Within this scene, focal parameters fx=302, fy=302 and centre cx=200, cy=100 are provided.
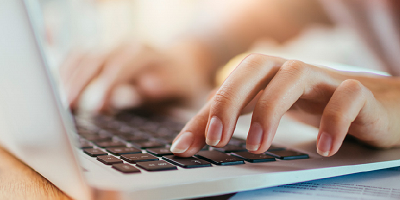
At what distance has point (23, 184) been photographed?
30 cm

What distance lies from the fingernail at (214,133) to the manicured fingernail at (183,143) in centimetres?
3

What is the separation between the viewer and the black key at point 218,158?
1.08 ft

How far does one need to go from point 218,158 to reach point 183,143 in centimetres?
4

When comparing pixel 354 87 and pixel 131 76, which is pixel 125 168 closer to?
pixel 354 87

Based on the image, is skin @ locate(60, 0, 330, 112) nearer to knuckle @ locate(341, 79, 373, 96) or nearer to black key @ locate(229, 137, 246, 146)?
black key @ locate(229, 137, 246, 146)

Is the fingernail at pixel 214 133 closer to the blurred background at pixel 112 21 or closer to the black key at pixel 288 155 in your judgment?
the black key at pixel 288 155

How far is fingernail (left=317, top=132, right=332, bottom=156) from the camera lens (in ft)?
1.10

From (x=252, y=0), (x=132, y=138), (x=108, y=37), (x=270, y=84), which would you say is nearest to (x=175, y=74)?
(x=252, y=0)

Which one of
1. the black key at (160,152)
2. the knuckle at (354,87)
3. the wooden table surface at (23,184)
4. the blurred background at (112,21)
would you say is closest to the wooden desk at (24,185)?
the wooden table surface at (23,184)

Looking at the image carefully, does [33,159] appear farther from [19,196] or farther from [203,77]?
[203,77]

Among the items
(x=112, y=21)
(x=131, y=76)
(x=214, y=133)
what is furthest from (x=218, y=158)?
(x=112, y=21)

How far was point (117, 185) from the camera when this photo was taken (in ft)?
0.77

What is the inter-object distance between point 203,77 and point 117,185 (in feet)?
3.82

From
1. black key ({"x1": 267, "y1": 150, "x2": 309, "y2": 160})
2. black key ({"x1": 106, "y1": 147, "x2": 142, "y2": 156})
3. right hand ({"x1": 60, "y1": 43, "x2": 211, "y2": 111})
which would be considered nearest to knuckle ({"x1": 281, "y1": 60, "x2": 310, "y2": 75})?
black key ({"x1": 267, "y1": 150, "x2": 309, "y2": 160})
